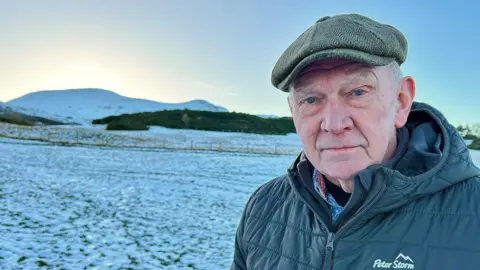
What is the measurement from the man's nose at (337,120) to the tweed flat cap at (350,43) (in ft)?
0.72

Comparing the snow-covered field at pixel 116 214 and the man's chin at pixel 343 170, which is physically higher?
the man's chin at pixel 343 170

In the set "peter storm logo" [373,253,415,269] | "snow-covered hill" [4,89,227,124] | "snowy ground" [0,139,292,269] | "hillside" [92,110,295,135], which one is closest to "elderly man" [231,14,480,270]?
"peter storm logo" [373,253,415,269]

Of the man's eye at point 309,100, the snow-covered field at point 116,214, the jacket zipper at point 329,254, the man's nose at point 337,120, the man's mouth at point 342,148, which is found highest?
the man's eye at point 309,100

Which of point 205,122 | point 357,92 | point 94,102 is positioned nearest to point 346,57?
point 357,92

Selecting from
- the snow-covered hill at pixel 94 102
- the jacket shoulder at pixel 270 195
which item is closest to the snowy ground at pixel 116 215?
the jacket shoulder at pixel 270 195

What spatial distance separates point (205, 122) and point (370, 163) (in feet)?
161

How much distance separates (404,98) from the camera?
5.20ft

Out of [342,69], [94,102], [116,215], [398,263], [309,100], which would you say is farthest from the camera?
[94,102]

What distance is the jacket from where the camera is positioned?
1.31 metres

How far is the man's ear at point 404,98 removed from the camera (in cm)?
158

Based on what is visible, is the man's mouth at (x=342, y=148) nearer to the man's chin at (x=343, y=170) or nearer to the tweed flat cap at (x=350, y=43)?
the man's chin at (x=343, y=170)

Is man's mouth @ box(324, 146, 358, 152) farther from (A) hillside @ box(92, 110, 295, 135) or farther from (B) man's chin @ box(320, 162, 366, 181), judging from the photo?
(A) hillside @ box(92, 110, 295, 135)

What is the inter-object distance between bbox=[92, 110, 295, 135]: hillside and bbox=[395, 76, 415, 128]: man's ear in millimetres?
39836

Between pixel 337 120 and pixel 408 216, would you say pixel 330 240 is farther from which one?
pixel 337 120
